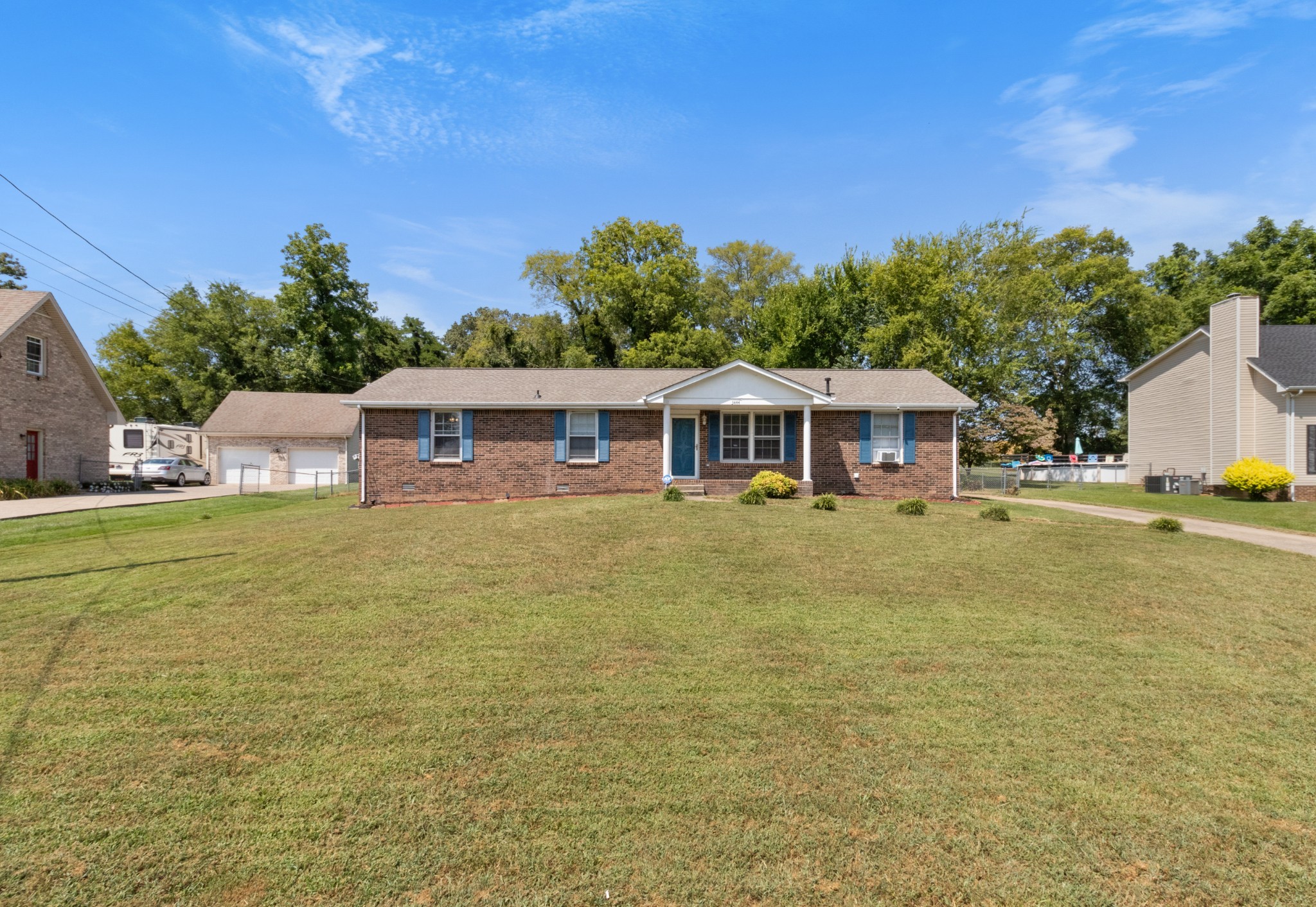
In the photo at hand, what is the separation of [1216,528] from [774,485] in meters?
10.1

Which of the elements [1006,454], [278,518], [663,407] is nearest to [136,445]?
[278,518]

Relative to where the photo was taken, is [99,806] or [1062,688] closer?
[99,806]

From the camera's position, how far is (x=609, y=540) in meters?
10.6

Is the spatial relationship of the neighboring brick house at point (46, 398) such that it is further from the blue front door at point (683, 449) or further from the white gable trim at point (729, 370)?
the blue front door at point (683, 449)

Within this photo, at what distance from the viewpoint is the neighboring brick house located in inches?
958

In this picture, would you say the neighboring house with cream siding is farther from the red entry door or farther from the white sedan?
the red entry door

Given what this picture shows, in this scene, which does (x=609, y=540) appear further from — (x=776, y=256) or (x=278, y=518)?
(x=776, y=256)

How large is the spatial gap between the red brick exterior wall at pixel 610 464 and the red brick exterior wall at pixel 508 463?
19 mm

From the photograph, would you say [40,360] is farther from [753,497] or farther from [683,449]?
[753,497]

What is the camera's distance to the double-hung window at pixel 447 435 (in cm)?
1964

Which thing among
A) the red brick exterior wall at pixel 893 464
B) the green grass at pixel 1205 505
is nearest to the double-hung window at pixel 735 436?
the red brick exterior wall at pixel 893 464

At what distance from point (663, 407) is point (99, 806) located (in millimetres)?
16466

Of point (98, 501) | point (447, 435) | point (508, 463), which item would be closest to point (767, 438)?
point (508, 463)

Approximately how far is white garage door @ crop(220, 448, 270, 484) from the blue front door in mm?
24600
